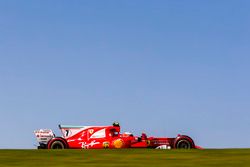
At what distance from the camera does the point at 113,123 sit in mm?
31938

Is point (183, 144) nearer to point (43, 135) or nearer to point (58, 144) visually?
point (58, 144)

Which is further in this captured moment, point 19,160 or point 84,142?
point 84,142

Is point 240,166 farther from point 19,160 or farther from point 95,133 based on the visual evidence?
point 95,133

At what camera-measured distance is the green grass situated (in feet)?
38.7

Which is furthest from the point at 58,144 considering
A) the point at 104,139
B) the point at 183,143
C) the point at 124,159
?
the point at 124,159

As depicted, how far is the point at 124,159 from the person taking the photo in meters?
12.6

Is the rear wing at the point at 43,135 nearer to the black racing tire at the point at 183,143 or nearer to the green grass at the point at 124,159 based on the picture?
the black racing tire at the point at 183,143

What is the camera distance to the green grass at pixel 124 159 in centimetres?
1181

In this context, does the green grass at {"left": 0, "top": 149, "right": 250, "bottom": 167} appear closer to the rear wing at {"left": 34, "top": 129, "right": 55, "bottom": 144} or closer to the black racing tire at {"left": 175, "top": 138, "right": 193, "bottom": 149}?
the black racing tire at {"left": 175, "top": 138, "right": 193, "bottom": 149}

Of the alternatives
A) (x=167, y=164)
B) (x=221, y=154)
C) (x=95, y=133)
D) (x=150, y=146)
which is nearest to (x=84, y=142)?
(x=95, y=133)

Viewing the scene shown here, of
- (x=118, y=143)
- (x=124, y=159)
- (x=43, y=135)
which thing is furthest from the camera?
(x=43, y=135)

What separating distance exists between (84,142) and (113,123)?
7.14 feet

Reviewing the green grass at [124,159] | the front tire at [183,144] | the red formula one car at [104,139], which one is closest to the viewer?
the green grass at [124,159]

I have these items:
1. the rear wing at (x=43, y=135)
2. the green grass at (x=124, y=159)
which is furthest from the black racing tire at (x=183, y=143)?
the green grass at (x=124, y=159)
